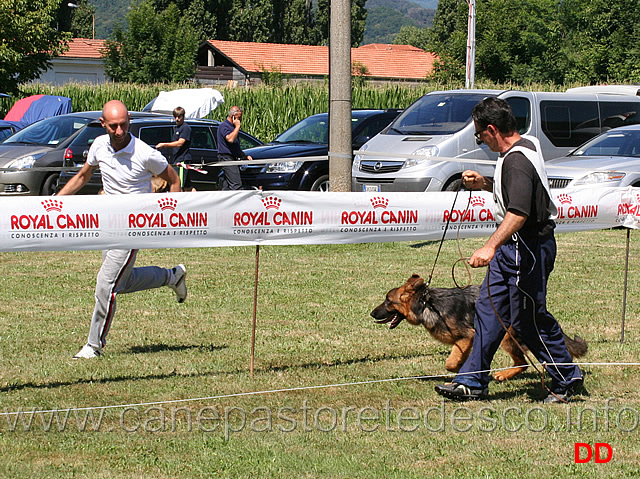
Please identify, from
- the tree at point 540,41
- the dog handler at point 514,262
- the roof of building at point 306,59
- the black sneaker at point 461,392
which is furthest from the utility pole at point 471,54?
the roof of building at point 306,59

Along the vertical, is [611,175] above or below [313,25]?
below

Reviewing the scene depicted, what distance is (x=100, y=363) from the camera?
6.20 meters

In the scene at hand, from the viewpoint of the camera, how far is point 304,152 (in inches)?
589

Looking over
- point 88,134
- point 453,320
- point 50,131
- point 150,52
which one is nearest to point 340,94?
point 453,320

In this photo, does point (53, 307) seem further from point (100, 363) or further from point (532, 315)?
point (532, 315)

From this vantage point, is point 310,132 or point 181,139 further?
point 310,132

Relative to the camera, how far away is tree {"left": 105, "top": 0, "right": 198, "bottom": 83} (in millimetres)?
54094

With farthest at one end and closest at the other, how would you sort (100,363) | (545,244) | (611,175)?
1. (611,175)
2. (100,363)
3. (545,244)

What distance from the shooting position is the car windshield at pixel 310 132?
1602 cm

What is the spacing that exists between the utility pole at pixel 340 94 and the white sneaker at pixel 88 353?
535 cm

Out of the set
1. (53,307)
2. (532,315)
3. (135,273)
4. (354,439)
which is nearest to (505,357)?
(532,315)

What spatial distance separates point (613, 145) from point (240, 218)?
9663 mm

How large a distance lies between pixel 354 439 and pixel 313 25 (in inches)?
3318

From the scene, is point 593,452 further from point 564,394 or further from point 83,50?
point 83,50
